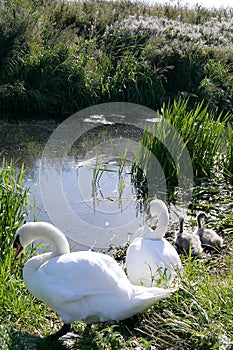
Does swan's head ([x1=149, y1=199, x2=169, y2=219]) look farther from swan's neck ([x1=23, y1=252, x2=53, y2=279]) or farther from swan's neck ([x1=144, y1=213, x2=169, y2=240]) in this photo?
swan's neck ([x1=23, y1=252, x2=53, y2=279])

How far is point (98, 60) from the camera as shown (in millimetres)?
13906

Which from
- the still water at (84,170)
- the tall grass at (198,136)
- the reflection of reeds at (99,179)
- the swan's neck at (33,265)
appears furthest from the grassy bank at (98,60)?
the swan's neck at (33,265)

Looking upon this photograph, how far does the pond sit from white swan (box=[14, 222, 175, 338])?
1.75 metres

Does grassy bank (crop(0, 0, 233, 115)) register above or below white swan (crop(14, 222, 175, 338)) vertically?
above

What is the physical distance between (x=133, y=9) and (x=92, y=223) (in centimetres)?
1140

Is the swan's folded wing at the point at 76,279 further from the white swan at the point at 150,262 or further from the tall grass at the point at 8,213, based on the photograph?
the tall grass at the point at 8,213

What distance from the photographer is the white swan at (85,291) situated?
15.0ft

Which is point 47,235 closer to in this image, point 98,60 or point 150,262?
point 150,262

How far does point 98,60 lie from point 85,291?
32.3ft

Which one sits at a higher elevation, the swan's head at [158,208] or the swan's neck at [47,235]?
the swan's neck at [47,235]

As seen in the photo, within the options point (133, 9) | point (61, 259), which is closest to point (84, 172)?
point (61, 259)

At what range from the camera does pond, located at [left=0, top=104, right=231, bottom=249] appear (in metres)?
7.60

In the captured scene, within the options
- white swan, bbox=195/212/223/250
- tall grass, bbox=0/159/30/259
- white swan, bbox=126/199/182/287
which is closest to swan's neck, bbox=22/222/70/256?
tall grass, bbox=0/159/30/259

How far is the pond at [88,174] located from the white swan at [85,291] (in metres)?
1.75
